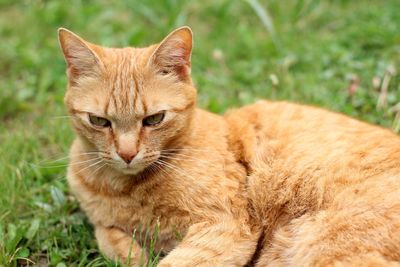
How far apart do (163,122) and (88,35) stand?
275 cm

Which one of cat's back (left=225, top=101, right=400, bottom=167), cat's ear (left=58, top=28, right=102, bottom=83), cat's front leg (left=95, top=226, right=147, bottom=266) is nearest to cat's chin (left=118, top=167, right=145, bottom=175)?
cat's front leg (left=95, top=226, right=147, bottom=266)

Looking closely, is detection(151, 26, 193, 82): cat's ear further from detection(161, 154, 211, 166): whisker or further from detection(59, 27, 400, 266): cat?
detection(161, 154, 211, 166): whisker

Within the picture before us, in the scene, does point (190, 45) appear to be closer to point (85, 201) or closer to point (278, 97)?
point (85, 201)

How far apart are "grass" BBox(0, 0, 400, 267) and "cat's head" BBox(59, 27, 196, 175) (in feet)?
2.46

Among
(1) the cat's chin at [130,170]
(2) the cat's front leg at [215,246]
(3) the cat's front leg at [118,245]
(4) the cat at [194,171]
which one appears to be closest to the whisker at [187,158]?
(4) the cat at [194,171]

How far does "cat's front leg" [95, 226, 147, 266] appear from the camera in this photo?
3117 mm

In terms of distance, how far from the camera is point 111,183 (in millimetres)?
3240

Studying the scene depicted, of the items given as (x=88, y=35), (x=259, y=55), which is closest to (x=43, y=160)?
(x=88, y=35)

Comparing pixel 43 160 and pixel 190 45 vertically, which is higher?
pixel 190 45

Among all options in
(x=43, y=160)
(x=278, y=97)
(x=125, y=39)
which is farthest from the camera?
(x=125, y=39)

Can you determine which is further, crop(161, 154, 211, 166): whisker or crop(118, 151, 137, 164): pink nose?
crop(161, 154, 211, 166): whisker

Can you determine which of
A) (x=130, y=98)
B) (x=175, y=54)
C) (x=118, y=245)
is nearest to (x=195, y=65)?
(x=175, y=54)

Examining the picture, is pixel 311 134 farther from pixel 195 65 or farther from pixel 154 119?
pixel 195 65

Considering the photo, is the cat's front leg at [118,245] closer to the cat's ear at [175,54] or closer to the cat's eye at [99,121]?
the cat's eye at [99,121]
